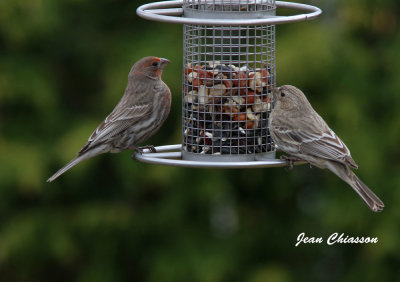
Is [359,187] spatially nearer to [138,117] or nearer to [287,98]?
[287,98]

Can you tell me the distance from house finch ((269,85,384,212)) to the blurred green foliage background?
2.57 m

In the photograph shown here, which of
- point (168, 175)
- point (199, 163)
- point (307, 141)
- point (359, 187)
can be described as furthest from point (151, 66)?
point (168, 175)

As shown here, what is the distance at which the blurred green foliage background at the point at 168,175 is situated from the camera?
1148 cm

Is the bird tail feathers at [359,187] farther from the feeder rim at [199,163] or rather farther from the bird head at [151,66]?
the bird head at [151,66]

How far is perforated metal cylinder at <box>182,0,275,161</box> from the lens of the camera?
26.4ft

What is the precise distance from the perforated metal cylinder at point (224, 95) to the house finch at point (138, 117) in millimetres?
527

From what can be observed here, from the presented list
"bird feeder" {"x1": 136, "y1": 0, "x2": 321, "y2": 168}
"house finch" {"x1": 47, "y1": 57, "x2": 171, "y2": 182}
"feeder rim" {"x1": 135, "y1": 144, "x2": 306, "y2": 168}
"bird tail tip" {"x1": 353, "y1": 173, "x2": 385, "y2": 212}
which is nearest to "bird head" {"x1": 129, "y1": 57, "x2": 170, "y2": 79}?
"house finch" {"x1": 47, "y1": 57, "x2": 171, "y2": 182}

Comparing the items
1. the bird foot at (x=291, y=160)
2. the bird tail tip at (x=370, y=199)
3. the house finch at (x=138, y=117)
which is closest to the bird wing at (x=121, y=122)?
the house finch at (x=138, y=117)

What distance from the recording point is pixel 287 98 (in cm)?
832

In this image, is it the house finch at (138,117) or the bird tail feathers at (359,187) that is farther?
the house finch at (138,117)

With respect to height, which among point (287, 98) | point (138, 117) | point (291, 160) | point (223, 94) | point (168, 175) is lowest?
point (168, 175)

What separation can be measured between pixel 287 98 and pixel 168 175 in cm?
349

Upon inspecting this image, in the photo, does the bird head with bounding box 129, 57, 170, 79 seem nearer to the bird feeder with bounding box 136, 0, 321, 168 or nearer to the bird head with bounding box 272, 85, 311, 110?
the bird feeder with bounding box 136, 0, 321, 168

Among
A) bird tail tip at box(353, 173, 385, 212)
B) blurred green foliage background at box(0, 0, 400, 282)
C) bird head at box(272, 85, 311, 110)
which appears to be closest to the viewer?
bird tail tip at box(353, 173, 385, 212)
